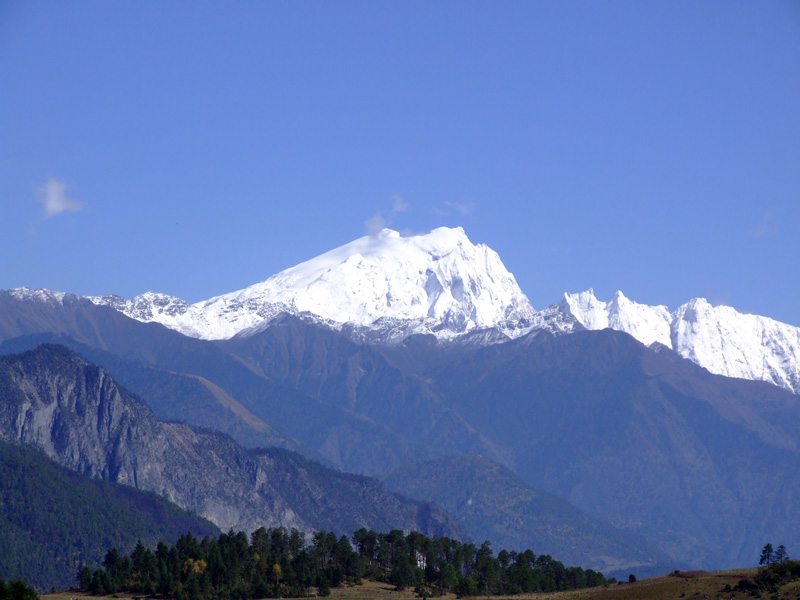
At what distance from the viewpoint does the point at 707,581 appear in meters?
182

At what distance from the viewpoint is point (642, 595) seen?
593ft

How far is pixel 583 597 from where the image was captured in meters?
191

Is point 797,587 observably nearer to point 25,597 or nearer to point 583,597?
point 583,597

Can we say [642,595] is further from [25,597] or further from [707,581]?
[25,597]

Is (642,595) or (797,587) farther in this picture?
(642,595)

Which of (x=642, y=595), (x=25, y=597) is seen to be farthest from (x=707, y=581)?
(x=25, y=597)

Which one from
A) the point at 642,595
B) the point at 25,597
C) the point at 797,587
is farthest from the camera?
the point at 642,595

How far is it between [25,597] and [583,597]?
81392 mm

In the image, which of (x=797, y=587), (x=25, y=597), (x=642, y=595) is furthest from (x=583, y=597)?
(x=25, y=597)

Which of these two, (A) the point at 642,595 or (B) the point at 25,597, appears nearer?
(B) the point at 25,597

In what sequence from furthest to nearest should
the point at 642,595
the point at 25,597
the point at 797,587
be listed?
the point at 642,595
the point at 797,587
the point at 25,597

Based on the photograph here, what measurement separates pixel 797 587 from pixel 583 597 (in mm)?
33062

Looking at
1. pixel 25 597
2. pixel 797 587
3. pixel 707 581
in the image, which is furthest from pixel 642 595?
pixel 25 597

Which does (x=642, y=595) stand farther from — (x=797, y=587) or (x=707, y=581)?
(x=797, y=587)
